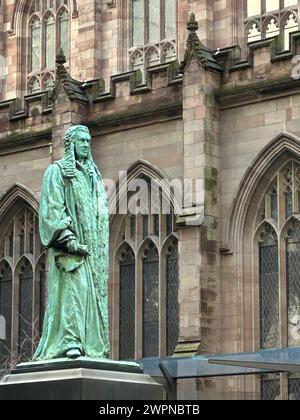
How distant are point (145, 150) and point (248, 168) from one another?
2909 mm

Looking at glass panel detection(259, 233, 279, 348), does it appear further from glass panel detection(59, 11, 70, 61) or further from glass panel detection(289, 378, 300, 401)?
glass panel detection(59, 11, 70, 61)

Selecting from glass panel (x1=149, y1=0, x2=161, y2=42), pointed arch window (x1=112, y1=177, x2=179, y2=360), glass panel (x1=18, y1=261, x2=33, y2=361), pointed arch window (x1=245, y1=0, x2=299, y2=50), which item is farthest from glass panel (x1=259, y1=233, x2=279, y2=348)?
glass panel (x1=149, y1=0, x2=161, y2=42)

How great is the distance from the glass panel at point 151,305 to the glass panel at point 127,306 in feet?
1.14

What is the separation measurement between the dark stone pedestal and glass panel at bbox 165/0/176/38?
70.0 ft

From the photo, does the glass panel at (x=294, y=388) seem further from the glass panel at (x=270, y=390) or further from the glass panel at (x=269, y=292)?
the glass panel at (x=269, y=292)

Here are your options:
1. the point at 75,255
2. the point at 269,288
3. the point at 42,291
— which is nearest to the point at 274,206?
the point at 269,288

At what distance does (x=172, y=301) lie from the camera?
2759 centimetres

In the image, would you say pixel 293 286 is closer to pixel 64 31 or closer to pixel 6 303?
pixel 6 303

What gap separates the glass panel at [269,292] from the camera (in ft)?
83.9

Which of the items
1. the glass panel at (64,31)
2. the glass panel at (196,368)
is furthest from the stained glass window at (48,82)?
the glass panel at (196,368)

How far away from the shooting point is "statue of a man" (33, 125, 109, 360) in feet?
36.3

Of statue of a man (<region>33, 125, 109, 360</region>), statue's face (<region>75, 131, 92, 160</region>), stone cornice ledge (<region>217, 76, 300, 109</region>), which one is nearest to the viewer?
statue of a man (<region>33, 125, 109, 360</region>)
